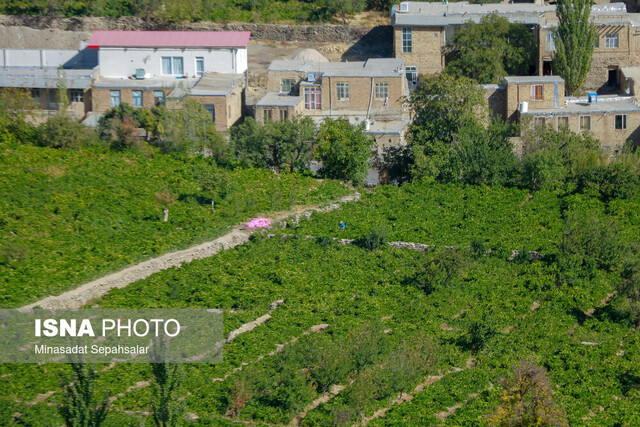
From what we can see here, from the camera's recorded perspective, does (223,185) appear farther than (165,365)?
Yes

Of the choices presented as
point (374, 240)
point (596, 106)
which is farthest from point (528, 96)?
point (374, 240)

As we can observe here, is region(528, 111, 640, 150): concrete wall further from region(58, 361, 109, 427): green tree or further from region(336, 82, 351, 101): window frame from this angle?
region(58, 361, 109, 427): green tree

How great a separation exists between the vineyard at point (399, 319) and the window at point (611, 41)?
611 inches

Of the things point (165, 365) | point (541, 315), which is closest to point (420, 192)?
point (541, 315)

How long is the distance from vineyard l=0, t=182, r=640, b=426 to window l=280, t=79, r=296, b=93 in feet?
38.1

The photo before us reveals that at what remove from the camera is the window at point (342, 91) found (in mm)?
49000

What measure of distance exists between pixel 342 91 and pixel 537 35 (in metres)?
11.5

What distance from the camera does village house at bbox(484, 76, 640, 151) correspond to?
47.5 meters

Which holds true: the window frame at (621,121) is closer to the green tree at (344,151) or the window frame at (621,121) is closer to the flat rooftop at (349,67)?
the flat rooftop at (349,67)

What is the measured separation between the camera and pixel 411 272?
32.9 meters

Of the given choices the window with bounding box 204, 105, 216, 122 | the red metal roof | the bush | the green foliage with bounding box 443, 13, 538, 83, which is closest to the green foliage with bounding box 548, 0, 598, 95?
the green foliage with bounding box 443, 13, 538, 83

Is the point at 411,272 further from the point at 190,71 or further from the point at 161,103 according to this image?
the point at 190,71

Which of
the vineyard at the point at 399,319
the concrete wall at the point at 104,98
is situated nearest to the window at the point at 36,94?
the concrete wall at the point at 104,98

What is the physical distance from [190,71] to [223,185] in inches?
649
